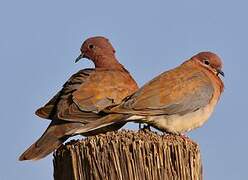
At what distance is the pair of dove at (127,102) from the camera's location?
274 inches

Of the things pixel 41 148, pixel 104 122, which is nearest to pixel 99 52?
pixel 41 148

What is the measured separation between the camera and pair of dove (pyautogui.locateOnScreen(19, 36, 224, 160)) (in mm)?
6953

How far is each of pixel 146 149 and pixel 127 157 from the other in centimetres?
13

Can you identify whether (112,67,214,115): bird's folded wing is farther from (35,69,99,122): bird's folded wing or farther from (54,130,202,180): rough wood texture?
(54,130,202,180): rough wood texture

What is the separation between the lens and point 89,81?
795cm

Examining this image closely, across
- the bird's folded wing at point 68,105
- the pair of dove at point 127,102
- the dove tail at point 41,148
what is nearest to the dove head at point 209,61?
the pair of dove at point 127,102

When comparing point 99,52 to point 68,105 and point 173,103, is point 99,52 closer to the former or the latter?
point 68,105

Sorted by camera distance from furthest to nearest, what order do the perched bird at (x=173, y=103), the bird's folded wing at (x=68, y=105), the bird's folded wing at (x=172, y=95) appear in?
the bird's folded wing at (x=68, y=105) → the bird's folded wing at (x=172, y=95) → the perched bird at (x=173, y=103)

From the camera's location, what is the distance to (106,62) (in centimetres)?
905

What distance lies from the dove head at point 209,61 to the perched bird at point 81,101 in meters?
0.91

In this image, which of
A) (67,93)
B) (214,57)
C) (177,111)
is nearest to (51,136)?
(67,93)

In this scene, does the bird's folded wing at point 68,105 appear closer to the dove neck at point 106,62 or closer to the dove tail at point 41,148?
the dove tail at point 41,148

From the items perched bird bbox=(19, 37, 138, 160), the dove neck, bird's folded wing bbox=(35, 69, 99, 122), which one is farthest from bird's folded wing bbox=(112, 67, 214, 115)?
the dove neck

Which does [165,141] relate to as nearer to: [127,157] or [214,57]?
[127,157]
